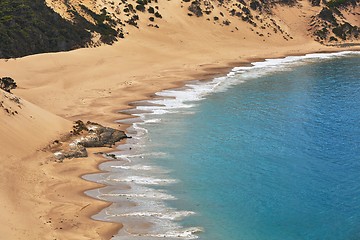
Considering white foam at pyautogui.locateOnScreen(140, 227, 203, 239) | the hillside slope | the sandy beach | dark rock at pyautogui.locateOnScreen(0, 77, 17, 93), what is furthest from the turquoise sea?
the hillside slope

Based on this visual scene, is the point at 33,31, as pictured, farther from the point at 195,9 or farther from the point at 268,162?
the point at 268,162

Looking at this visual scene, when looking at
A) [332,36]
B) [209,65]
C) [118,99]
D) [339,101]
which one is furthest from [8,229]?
[332,36]

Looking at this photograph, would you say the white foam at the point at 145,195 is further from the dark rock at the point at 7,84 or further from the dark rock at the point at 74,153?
the dark rock at the point at 7,84

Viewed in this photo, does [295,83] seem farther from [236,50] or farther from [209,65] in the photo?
[236,50]

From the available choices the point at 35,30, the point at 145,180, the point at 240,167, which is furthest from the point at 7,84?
the point at 240,167

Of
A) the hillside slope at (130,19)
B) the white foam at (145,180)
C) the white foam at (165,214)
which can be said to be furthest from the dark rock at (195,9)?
the white foam at (165,214)

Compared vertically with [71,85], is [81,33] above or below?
above

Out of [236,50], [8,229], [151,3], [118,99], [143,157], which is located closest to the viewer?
Result: [8,229]

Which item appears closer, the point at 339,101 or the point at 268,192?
the point at 268,192
